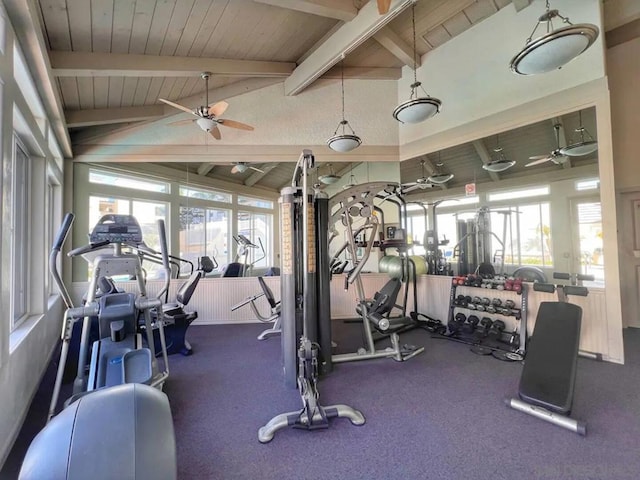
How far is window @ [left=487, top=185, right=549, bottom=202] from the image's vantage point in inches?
154

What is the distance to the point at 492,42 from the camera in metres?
3.97

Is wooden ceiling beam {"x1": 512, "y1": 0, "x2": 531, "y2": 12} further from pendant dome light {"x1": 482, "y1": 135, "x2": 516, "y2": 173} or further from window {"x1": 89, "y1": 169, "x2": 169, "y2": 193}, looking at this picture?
window {"x1": 89, "y1": 169, "x2": 169, "y2": 193}

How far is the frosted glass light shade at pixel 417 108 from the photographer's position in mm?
3018

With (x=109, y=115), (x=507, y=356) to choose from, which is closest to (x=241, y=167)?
(x=109, y=115)

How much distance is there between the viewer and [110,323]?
243 cm

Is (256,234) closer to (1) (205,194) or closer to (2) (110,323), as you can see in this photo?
(1) (205,194)

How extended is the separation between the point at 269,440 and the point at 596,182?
412cm

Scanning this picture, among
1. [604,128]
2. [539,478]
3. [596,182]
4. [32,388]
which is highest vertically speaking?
[604,128]

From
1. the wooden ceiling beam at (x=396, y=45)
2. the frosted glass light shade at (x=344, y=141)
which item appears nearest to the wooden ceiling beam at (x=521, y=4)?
the wooden ceiling beam at (x=396, y=45)

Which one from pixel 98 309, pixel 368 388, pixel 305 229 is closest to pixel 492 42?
pixel 305 229

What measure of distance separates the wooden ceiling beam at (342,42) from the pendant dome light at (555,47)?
125 centimetres

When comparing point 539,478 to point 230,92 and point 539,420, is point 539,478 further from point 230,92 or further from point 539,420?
point 230,92

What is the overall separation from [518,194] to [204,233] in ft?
16.2

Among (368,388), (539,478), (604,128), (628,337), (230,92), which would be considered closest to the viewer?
(539,478)
